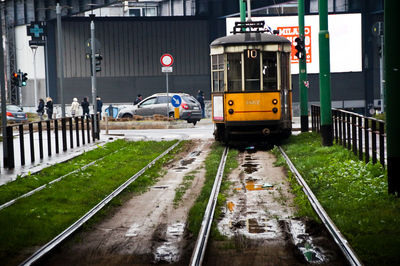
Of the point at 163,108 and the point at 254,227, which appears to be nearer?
the point at 254,227

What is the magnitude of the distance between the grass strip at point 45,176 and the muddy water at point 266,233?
11.5ft

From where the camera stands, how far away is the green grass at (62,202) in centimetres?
864

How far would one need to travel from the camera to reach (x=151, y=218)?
9969mm

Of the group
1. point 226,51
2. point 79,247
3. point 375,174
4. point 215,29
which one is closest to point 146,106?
point 215,29

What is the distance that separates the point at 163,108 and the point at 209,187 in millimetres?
25953

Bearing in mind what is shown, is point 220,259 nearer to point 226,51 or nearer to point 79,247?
point 79,247

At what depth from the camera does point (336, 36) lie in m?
49.1

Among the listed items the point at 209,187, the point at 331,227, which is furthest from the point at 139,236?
the point at 209,187

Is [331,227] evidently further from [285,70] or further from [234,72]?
[285,70]

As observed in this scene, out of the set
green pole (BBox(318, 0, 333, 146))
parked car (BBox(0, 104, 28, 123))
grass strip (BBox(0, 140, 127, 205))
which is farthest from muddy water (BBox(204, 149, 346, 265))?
parked car (BBox(0, 104, 28, 123))

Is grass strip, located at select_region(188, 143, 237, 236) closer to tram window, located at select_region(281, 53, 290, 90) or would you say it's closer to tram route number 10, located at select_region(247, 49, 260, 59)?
tram window, located at select_region(281, 53, 290, 90)

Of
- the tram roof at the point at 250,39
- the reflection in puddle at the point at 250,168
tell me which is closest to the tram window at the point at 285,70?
the tram roof at the point at 250,39

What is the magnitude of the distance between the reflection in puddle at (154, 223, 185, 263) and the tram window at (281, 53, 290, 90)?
1112 cm

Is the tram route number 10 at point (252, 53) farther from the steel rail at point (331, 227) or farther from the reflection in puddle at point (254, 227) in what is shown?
the reflection in puddle at point (254, 227)
